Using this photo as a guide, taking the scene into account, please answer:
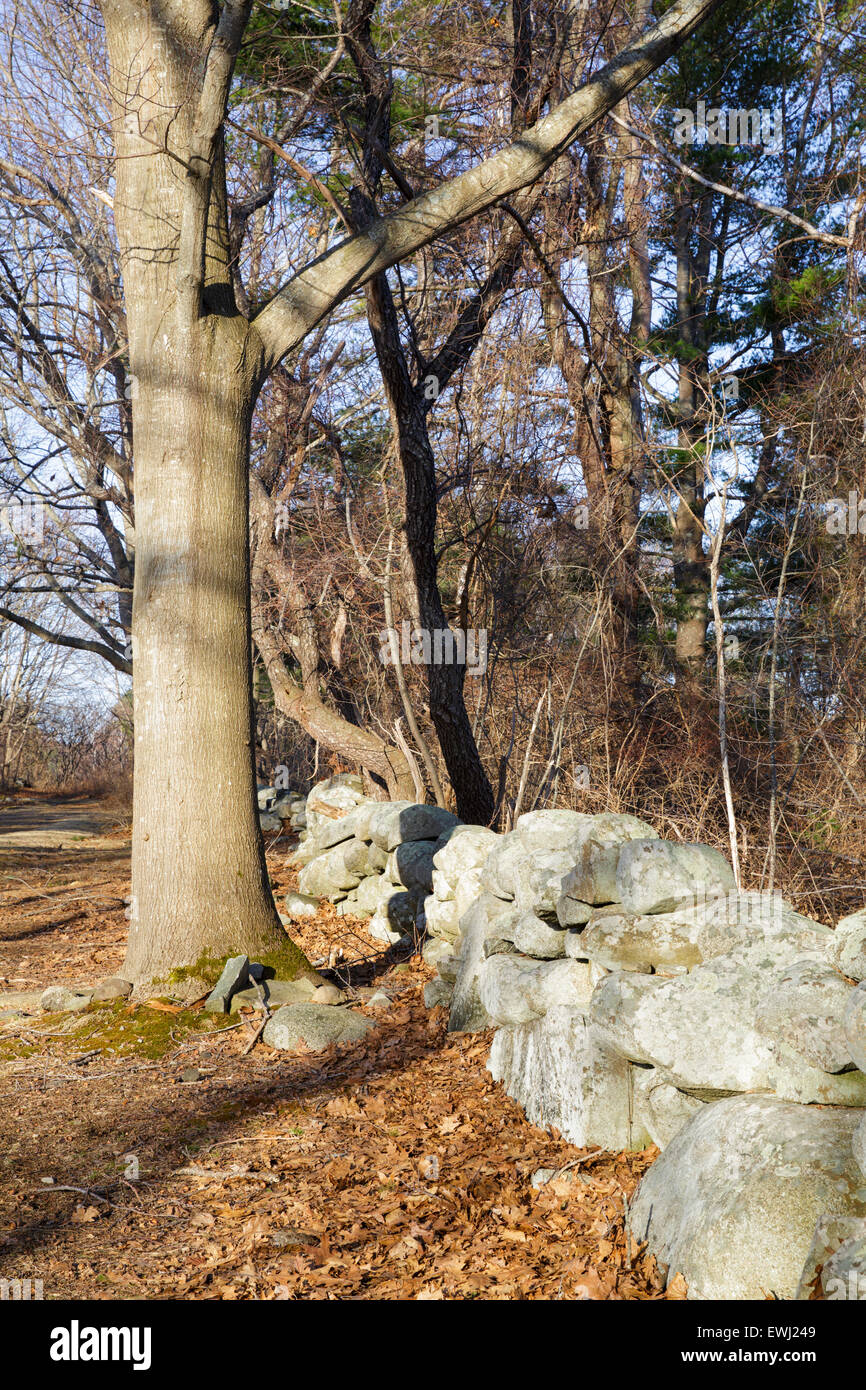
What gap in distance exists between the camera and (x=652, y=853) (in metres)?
3.56

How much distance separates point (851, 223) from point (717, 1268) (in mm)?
8559

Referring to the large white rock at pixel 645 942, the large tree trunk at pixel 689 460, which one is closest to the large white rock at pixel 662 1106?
the large white rock at pixel 645 942

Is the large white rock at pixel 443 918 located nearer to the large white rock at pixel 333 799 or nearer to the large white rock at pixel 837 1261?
the large white rock at pixel 333 799

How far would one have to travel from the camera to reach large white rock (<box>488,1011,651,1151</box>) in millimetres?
3396

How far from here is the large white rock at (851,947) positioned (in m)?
2.54

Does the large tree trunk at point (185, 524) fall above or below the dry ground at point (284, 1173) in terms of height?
above

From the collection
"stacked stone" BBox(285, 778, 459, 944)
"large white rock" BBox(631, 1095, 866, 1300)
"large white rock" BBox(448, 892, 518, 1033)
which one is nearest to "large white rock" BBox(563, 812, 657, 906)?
"large white rock" BBox(448, 892, 518, 1033)

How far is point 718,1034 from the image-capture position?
2848 mm

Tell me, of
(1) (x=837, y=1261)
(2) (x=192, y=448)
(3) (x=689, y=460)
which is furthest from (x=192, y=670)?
(3) (x=689, y=460)

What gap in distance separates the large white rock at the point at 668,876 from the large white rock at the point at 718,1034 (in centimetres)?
31

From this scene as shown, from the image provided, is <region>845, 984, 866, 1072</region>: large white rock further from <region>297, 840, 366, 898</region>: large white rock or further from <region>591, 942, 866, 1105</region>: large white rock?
<region>297, 840, 366, 898</region>: large white rock

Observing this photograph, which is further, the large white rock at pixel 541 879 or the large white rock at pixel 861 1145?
the large white rock at pixel 541 879

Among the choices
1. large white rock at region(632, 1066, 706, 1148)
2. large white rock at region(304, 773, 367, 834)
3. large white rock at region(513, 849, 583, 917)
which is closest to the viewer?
large white rock at region(632, 1066, 706, 1148)

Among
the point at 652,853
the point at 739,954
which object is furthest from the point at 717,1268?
the point at 652,853
